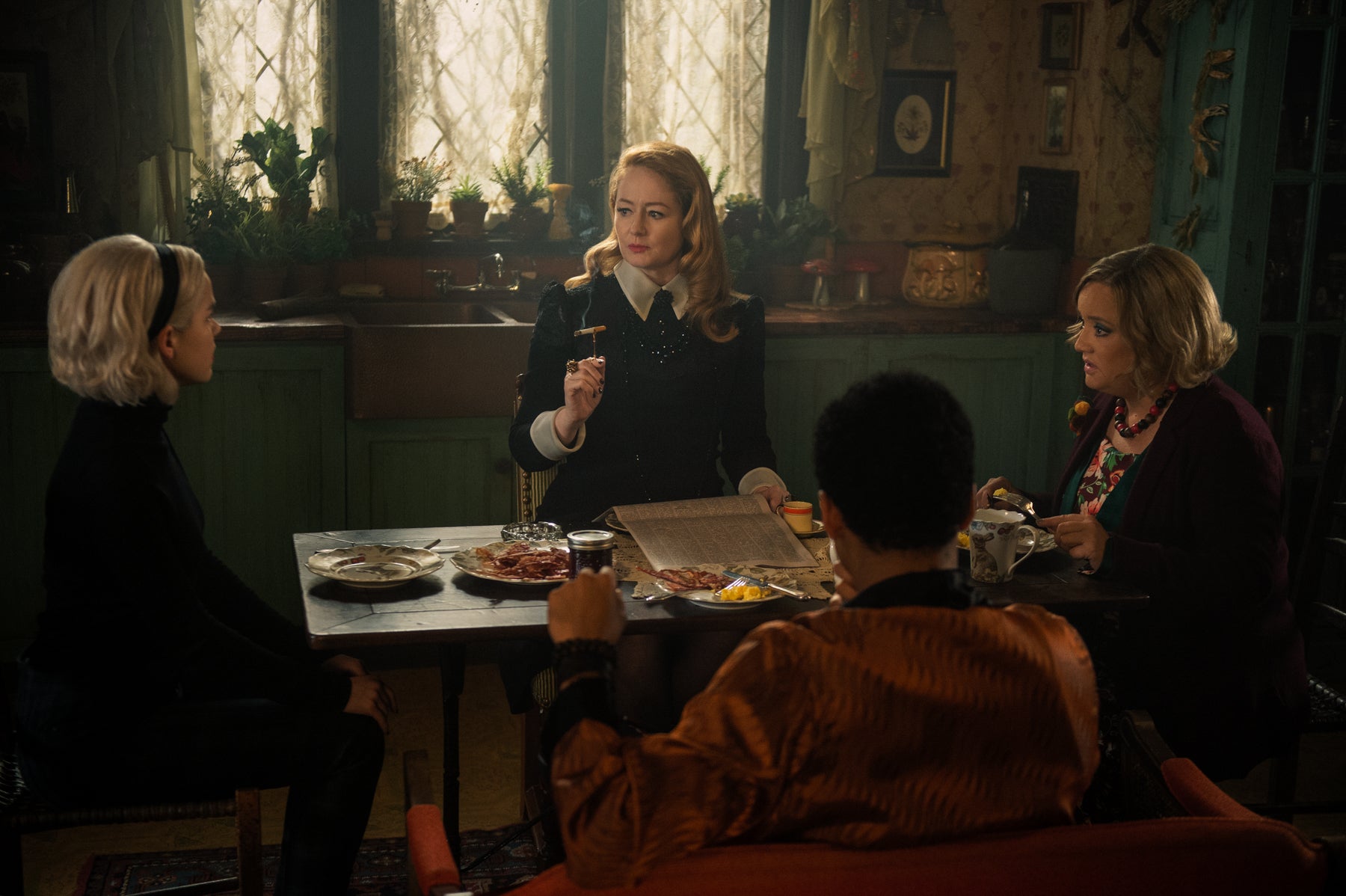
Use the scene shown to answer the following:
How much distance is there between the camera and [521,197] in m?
4.28

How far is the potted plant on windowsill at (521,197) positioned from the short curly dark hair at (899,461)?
10.1 ft

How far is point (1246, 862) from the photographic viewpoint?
1.18m

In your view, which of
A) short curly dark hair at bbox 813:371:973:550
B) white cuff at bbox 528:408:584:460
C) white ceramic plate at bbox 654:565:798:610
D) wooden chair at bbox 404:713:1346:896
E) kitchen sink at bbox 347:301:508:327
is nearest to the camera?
wooden chair at bbox 404:713:1346:896

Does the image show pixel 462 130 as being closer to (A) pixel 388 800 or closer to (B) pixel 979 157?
(B) pixel 979 157

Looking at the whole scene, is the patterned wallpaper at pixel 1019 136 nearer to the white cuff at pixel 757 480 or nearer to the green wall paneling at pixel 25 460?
the white cuff at pixel 757 480

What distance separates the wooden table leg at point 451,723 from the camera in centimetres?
211

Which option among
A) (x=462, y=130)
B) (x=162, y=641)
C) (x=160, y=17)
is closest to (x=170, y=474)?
(x=162, y=641)

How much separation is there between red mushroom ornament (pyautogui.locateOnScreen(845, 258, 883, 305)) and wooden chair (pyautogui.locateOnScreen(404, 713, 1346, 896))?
10.9 ft

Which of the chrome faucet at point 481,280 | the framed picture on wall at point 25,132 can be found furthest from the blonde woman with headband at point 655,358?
the framed picture on wall at point 25,132

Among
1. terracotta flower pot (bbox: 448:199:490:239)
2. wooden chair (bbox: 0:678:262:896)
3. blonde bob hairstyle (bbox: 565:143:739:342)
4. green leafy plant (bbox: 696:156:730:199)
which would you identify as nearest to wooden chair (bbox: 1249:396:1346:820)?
blonde bob hairstyle (bbox: 565:143:739:342)

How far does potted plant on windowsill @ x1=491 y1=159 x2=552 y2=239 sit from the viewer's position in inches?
168

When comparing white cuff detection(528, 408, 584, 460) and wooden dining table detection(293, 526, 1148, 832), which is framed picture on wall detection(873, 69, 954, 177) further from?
wooden dining table detection(293, 526, 1148, 832)

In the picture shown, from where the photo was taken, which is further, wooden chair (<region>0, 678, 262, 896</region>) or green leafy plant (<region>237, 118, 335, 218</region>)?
green leafy plant (<region>237, 118, 335, 218</region>)

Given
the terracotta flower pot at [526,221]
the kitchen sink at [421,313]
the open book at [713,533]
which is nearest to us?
the open book at [713,533]
